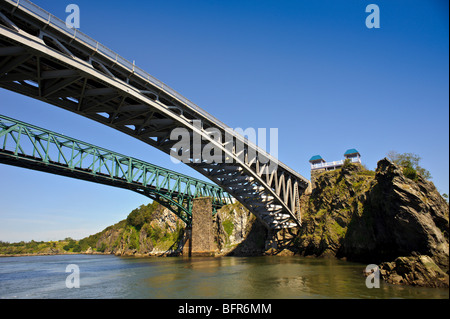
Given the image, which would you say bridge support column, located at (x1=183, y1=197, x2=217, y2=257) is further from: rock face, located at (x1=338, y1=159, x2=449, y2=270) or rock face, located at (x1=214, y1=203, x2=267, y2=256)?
rock face, located at (x1=338, y1=159, x2=449, y2=270)

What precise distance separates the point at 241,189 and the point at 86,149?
2544 cm

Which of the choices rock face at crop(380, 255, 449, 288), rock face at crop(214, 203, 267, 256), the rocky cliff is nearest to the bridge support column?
rock face at crop(214, 203, 267, 256)

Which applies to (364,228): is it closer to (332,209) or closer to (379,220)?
(379,220)

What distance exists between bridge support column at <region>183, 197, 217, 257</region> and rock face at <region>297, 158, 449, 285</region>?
53.7ft

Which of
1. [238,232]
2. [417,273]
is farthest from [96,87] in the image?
[238,232]

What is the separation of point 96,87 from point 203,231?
36.6 meters

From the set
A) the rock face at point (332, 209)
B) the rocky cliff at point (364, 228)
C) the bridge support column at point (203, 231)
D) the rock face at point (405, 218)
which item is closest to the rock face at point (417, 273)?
the rocky cliff at point (364, 228)

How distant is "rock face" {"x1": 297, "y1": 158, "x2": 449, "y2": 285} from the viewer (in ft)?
64.7

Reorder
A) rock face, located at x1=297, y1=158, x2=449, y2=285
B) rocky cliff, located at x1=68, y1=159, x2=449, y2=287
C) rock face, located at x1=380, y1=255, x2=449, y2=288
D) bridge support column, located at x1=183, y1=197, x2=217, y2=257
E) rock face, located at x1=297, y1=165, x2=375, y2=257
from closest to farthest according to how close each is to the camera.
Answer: rock face, located at x1=380, y1=255, x2=449, y2=288 → rocky cliff, located at x1=68, y1=159, x2=449, y2=287 → rock face, located at x1=297, y1=158, x2=449, y2=285 → rock face, located at x1=297, y1=165, x2=375, y2=257 → bridge support column, located at x1=183, y1=197, x2=217, y2=257

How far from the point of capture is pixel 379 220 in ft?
91.1

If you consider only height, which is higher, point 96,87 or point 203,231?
point 96,87

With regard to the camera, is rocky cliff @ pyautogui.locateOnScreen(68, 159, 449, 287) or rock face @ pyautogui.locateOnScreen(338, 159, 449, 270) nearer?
rocky cliff @ pyautogui.locateOnScreen(68, 159, 449, 287)

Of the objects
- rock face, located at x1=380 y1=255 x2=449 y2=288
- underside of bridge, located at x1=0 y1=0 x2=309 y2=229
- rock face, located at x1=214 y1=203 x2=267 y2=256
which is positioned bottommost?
rock face, located at x1=214 y1=203 x2=267 y2=256
